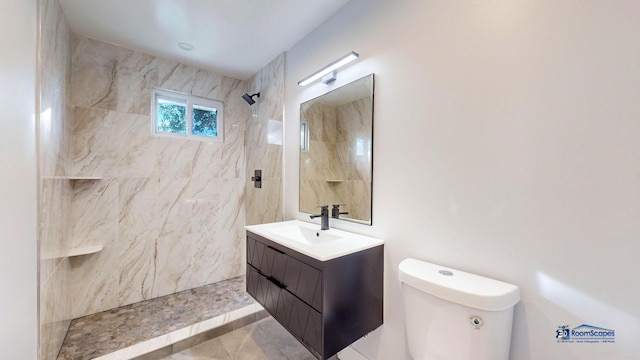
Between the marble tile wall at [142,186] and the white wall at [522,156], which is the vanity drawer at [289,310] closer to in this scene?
the white wall at [522,156]

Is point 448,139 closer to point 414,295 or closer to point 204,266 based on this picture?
point 414,295

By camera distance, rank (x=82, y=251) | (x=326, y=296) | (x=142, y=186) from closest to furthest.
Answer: (x=326, y=296) → (x=82, y=251) → (x=142, y=186)

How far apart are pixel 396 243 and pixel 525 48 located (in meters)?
1.04

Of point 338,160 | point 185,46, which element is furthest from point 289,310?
point 185,46

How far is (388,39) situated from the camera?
1.40 metres

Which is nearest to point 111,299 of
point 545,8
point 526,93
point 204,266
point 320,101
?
point 204,266

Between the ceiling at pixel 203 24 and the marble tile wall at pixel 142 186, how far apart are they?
11.1 inches

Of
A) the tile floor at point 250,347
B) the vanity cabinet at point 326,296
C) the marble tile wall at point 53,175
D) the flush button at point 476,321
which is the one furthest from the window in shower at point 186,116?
the flush button at point 476,321

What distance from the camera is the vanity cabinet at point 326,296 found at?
1.17m

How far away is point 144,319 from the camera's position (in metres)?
2.08

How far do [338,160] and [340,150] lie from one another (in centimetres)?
7

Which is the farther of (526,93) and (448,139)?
(448,139)

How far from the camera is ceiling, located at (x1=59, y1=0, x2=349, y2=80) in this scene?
1687 mm

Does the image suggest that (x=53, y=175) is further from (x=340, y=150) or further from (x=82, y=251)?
(x=340, y=150)
